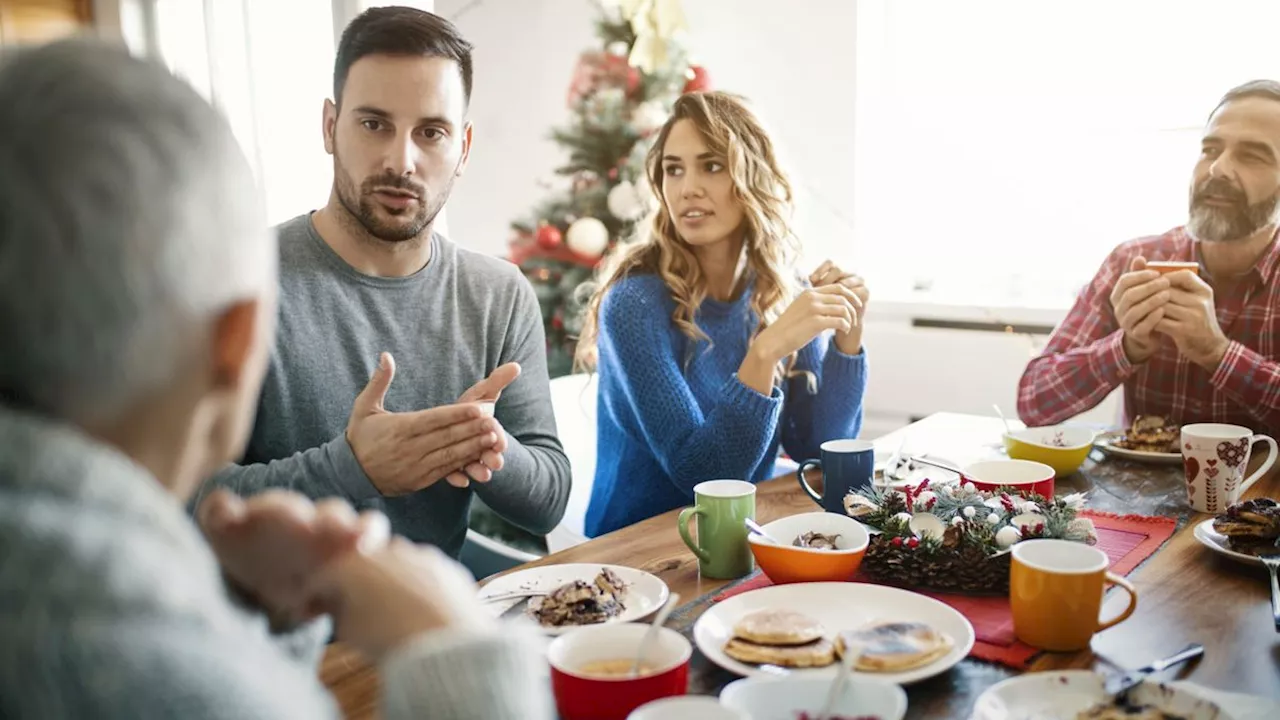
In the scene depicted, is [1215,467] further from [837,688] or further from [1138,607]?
[837,688]

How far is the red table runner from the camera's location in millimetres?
1077

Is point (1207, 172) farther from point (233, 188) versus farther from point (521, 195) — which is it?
point (521, 195)

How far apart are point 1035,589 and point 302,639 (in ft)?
2.40

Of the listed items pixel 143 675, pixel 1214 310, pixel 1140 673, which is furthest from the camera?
pixel 1214 310

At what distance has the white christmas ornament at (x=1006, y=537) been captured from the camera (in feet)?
4.16

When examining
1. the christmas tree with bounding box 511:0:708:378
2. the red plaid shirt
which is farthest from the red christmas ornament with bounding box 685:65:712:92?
the red plaid shirt

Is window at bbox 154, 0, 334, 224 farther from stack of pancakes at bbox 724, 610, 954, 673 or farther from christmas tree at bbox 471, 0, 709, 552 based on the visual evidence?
stack of pancakes at bbox 724, 610, 954, 673

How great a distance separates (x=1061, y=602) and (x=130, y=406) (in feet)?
2.93

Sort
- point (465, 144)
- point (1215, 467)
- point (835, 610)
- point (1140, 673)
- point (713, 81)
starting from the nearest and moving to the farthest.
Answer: point (1140, 673) < point (835, 610) < point (1215, 467) < point (465, 144) < point (713, 81)

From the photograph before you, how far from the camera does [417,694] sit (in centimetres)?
62

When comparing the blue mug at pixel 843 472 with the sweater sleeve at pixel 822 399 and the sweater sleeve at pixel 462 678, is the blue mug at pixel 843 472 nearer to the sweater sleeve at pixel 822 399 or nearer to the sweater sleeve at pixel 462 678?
the sweater sleeve at pixel 822 399

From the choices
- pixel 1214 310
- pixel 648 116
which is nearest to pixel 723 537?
pixel 1214 310

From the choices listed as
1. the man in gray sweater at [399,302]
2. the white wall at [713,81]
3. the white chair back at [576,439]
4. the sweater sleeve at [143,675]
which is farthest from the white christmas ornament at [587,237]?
the sweater sleeve at [143,675]

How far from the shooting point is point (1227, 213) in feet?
7.51
